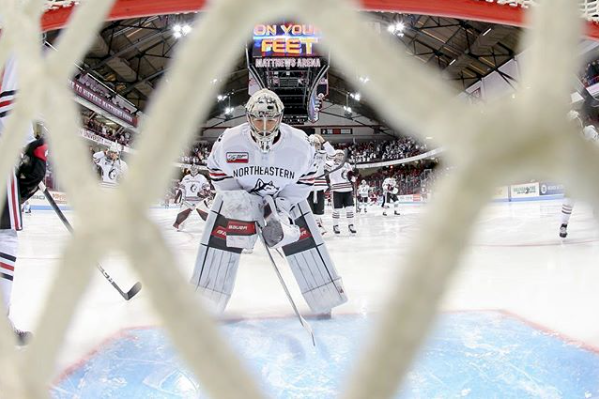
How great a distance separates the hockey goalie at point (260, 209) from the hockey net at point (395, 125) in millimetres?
1418

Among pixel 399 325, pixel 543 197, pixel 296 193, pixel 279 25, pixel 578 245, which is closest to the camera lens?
pixel 399 325

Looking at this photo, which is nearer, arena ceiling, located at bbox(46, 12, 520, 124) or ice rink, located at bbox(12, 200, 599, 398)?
ice rink, located at bbox(12, 200, 599, 398)

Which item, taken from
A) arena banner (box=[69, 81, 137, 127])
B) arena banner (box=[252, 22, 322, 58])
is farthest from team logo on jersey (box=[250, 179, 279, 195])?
arena banner (box=[69, 81, 137, 127])

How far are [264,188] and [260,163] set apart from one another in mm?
125

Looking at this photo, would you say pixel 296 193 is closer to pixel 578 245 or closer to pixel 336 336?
pixel 336 336

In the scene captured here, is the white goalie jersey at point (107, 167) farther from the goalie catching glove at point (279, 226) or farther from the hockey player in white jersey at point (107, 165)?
the goalie catching glove at point (279, 226)

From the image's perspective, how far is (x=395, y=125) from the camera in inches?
11.1

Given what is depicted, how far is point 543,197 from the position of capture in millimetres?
11109

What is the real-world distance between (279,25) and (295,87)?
346cm

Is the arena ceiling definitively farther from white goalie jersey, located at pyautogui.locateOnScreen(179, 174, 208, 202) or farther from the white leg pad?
the white leg pad

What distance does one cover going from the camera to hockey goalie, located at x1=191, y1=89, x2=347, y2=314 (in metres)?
1.77

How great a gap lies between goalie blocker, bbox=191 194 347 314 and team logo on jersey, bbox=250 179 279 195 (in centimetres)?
12

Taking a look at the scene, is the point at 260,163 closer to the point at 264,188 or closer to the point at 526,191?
the point at 264,188

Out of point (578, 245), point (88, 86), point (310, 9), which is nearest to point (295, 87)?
point (88, 86)
